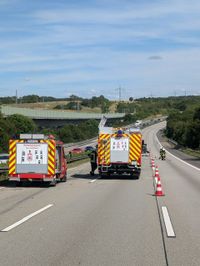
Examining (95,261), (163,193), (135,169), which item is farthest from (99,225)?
(135,169)

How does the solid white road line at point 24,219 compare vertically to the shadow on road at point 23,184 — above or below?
above

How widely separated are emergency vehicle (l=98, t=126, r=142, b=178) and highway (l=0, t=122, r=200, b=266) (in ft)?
29.9

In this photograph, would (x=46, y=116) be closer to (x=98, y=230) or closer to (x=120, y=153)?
(x=120, y=153)

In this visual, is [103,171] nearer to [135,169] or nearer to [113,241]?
[135,169]

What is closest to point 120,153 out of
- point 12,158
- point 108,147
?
point 108,147

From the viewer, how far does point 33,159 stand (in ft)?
74.1

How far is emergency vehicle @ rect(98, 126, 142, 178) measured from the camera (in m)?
27.7

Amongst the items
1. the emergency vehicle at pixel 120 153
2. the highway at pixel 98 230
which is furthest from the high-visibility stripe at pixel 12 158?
the emergency vehicle at pixel 120 153

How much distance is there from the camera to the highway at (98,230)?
26.7 ft

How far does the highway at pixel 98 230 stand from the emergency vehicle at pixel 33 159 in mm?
3927

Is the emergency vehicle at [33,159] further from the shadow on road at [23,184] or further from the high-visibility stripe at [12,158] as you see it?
the shadow on road at [23,184]

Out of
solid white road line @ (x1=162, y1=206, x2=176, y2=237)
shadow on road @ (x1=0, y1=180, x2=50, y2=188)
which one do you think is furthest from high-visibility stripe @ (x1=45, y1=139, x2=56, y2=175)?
solid white road line @ (x1=162, y1=206, x2=176, y2=237)

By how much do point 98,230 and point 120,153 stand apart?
56.2ft

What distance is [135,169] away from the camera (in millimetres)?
27469
